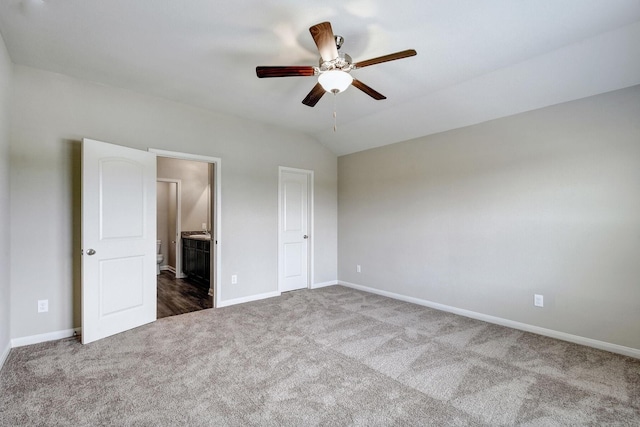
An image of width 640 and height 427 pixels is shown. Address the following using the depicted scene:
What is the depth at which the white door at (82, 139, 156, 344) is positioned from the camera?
112 inches

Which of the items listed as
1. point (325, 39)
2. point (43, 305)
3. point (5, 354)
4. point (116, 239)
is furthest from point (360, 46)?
point (5, 354)

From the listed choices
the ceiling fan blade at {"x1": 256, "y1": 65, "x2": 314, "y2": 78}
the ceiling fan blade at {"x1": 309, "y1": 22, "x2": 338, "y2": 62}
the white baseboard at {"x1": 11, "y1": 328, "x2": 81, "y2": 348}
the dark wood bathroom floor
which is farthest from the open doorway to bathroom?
the ceiling fan blade at {"x1": 309, "y1": 22, "x2": 338, "y2": 62}

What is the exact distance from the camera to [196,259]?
5.52 metres

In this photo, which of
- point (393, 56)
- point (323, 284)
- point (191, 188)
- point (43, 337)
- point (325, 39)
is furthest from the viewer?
point (191, 188)

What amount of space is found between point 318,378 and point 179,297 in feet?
10.1

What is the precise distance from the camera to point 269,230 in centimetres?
457

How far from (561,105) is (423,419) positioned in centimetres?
316

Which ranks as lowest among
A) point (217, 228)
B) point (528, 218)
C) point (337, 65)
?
point (217, 228)

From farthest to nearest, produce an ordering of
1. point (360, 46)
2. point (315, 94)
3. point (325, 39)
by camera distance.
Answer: point (315, 94), point (360, 46), point (325, 39)

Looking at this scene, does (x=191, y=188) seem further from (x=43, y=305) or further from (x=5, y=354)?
(x=5, y=354)

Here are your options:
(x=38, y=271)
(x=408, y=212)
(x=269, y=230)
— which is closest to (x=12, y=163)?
(x=38, y=271)

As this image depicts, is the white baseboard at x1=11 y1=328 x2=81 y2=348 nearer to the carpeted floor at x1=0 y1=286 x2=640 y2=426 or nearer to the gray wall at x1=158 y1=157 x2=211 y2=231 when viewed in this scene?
the carpeted floor at x1=0 y1=286 x2=640 y2=426

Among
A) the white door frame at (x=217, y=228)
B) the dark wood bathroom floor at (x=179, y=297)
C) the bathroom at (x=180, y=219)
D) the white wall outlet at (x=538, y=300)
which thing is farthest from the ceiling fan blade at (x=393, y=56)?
the bathroom at (x=180, y=219)

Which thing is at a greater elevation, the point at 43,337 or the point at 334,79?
the point at 334,79
